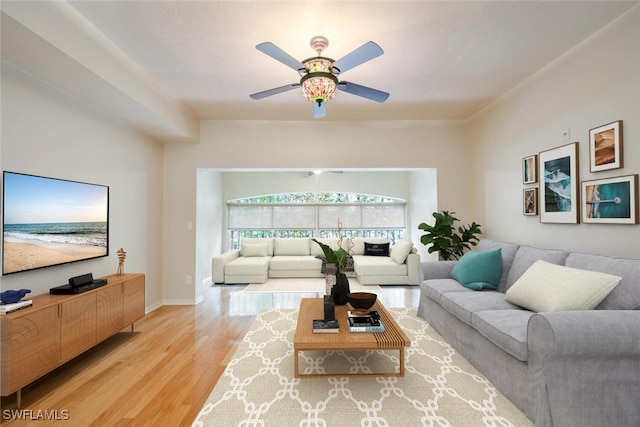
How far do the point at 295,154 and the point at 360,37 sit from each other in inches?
84.8

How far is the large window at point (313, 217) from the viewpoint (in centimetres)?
703

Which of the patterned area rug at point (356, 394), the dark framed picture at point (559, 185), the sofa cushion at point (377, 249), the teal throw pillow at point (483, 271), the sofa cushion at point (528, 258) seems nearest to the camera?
the patterned area rug at point (356, 394)

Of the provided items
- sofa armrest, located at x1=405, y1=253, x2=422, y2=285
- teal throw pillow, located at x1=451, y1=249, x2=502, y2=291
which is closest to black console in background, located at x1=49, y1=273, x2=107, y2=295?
teal throw pillow, located at x1=451, y1=249, x2=502, y2=291

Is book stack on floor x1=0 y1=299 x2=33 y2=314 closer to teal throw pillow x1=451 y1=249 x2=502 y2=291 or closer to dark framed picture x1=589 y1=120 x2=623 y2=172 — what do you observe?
teal throw pillow x1=451 y1=249 x2=502 y2=291

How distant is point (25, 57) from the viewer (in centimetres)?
197

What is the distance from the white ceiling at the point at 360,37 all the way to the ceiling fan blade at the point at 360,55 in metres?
0.36

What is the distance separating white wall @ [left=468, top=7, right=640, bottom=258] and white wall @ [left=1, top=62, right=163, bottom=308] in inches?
182

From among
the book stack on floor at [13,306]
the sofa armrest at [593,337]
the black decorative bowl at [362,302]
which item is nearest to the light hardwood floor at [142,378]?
the book stack on floor at [13,306]

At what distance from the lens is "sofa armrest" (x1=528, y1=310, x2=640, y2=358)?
143 centimetres

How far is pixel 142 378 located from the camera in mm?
2158

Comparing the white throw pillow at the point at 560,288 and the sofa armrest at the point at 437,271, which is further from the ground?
the white throw pillow at the point at 560,288

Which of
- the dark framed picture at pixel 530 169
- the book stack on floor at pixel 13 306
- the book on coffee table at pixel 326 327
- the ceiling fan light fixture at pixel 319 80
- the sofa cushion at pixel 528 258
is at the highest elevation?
the ceiling fan light fixture at pixel 319 80

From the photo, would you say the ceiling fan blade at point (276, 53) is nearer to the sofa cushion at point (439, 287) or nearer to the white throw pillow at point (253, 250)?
the sofa cushion at point (439, 287)

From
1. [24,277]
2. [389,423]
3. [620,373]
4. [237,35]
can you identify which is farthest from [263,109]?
[620,373]
